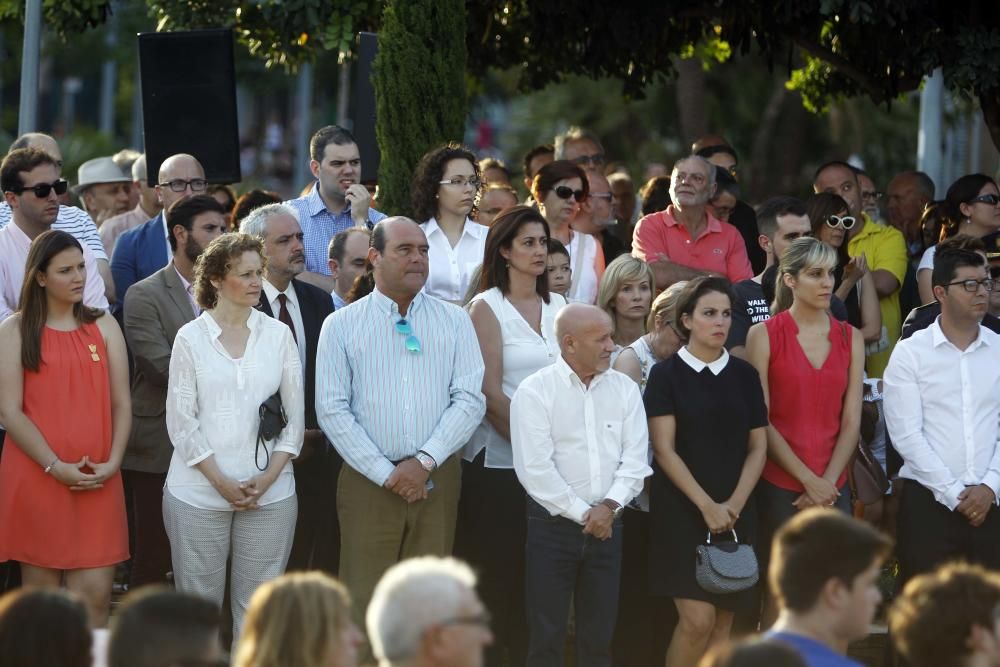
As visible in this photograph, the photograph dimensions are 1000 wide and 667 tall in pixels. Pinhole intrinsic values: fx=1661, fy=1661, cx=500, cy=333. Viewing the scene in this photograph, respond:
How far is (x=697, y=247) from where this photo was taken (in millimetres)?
10094

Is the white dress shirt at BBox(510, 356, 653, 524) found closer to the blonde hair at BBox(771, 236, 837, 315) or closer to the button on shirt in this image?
the blonde hair at BBox(771, 236, 837, 315)

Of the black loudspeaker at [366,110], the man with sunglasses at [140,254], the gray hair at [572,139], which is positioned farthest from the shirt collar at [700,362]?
the gray hair at [572,139]

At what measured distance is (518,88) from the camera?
584 inches

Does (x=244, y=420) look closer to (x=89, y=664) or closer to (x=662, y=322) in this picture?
(x=662, y=322)

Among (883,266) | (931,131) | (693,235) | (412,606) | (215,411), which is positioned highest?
(931,131)

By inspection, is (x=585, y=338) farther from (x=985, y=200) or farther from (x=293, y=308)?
(x=985, y=200)

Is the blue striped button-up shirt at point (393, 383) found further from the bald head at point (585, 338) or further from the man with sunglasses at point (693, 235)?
the man with sunglasses at point (693, 235)

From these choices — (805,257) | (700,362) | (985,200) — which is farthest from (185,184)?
(985,200)

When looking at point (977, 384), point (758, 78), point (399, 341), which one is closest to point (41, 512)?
point (399, 341)

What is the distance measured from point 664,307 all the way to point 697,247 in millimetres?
1664

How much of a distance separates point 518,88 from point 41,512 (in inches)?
313

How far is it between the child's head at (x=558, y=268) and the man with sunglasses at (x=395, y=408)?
Answer: 1073 millimetres

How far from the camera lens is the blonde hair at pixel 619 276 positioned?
8883mm

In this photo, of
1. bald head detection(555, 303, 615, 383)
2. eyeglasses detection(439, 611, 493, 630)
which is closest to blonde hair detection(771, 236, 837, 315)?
bald head detection(555, 303, 615, 383)
